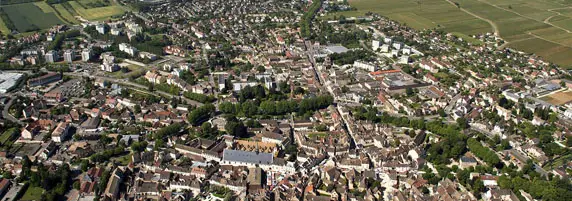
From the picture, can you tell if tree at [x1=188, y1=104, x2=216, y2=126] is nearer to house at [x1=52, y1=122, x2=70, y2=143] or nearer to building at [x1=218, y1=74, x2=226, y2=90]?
building at [x1=218, y1=74, x2=226, y2=90]

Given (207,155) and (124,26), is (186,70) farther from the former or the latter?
(124,26)

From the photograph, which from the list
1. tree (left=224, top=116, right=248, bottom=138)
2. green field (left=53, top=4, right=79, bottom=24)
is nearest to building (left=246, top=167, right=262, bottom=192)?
tree (left=224, top=116, right=248, bottom=138)

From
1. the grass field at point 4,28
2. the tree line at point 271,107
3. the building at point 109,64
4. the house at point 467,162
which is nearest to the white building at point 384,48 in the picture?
the tree line at point 271,107

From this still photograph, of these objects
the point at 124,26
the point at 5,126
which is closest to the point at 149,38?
the point at 124,26

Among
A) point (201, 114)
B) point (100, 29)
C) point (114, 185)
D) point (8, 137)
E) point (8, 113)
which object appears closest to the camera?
point (114, 185)

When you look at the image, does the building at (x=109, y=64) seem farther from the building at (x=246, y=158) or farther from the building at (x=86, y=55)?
the building at (x=246, y=158)

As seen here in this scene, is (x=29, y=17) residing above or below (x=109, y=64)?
above

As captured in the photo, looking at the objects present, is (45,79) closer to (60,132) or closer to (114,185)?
(60,132)

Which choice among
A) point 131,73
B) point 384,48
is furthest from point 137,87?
point 384,48
